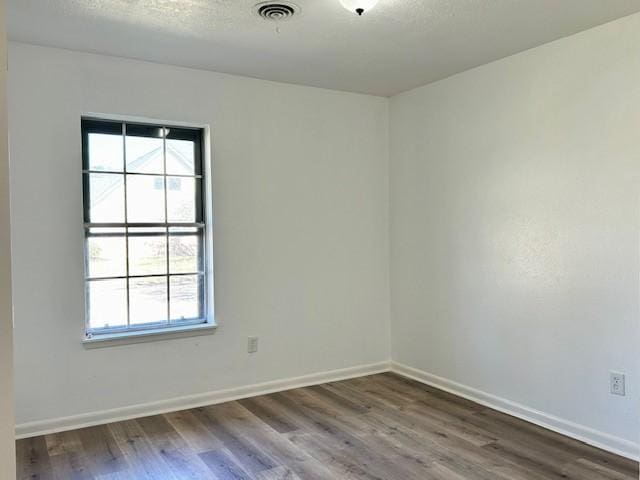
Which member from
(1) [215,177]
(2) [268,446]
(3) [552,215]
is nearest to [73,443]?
(2) [268,446]

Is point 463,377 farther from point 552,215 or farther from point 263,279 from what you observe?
point 263,279

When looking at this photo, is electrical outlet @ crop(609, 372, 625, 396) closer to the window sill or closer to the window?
the window sill

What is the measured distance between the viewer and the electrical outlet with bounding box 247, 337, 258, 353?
13.0 feet

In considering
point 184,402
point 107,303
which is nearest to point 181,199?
point 107,303

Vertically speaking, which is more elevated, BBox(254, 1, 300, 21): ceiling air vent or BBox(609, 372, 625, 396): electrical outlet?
BBox(254, 1, 300, 21): ceiling air vent

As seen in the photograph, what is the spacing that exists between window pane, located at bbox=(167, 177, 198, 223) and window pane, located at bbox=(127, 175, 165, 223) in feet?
0.19

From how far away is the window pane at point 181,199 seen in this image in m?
3.72

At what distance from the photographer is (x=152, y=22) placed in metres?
2.86

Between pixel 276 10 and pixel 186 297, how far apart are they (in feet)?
6.80

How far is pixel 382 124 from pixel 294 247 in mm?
1345

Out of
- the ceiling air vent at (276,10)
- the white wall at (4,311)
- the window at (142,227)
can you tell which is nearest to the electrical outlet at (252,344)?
the window at (142,227)

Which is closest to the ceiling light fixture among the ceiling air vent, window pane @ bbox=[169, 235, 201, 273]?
the ceiling air vent

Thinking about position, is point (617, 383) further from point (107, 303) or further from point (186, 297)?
point (107, 303)

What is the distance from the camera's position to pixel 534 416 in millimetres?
3344
